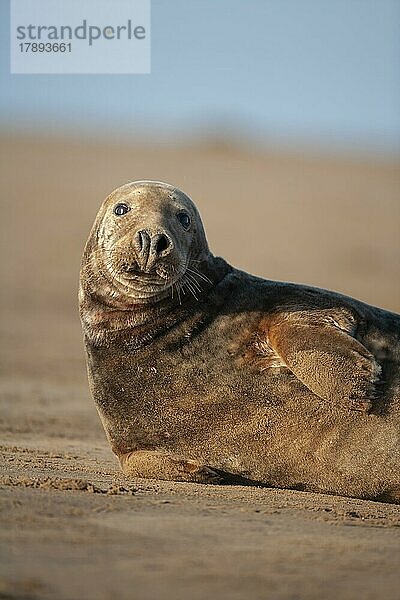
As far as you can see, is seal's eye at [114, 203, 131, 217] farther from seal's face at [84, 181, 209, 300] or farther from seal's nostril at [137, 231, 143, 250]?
seal's nostril at [137, 231, 143, 250]

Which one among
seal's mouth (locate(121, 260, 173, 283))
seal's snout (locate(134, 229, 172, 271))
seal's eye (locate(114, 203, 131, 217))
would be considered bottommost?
seal's mouth (locate(121, 260, 173, 283))

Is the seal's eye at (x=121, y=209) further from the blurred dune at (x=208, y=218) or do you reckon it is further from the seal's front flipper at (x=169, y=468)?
the blurred dune at (x=208, y=218)

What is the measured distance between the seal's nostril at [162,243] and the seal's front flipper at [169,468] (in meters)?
1.06

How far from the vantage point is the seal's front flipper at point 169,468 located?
5.96 m

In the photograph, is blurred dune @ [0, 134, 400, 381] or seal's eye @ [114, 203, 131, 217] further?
blurred dune @ [0, 134, 400, 381]

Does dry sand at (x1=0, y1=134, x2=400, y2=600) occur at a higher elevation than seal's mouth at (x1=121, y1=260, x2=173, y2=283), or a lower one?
lower

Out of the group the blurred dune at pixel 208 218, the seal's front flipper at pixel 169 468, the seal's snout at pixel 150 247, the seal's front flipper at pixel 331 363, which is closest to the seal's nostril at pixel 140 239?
the seal's snout at pixel 150 247

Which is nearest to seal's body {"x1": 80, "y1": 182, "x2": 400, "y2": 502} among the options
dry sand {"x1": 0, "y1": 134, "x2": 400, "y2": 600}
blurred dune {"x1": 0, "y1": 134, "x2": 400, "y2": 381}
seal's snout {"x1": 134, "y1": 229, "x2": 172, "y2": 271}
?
seal's snout {"x1": 134, "y1": 229, "x2": 172, "y2": 271}

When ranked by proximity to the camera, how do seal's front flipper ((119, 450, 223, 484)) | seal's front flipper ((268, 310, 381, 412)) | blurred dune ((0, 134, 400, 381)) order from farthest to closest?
1. blurred dune ((0, 134, 400, 381))
2. seal's front flipper ((119, 450, 223, 484))
3. seal's front flipper ((268, 310, 381, 412))

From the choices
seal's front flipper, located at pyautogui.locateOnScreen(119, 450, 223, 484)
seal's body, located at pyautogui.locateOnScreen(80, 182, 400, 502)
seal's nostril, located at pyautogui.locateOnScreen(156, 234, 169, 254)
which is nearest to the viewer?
seal's body, located at pyautogui.locateOnScreen(80, 182, 400, 502)

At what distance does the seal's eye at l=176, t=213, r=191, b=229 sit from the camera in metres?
6.39

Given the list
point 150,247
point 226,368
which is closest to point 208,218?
point 226,368

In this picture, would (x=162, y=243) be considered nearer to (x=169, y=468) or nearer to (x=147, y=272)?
(x=147, y=272)

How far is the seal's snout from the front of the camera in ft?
19.1
